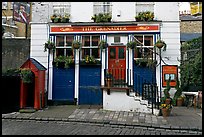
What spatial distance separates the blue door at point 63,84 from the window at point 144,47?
381cm

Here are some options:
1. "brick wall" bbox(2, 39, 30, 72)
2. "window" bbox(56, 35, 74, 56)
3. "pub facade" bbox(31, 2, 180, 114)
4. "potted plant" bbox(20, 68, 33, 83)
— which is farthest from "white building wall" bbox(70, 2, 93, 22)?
"potted plant" bbox(20, 68, 33, 83)

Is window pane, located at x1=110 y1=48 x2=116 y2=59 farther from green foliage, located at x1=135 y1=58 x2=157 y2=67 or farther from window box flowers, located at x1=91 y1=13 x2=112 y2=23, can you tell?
window box flowers, located at x1=91 y1=13 x2=112 y2=23

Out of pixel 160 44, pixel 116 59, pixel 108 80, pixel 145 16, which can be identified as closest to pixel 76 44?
pixel 116 59

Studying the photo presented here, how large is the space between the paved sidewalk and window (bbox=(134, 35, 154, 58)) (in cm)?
351

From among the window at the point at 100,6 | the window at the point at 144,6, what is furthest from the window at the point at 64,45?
the window at the point at 144,6

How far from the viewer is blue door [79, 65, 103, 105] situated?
484 inches

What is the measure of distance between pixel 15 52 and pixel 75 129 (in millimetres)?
8303

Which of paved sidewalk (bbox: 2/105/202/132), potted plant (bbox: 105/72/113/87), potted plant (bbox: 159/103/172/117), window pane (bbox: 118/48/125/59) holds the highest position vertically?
window pane (bbox: 118/48/125/59)

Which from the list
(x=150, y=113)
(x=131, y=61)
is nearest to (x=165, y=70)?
(x=131, y=61)

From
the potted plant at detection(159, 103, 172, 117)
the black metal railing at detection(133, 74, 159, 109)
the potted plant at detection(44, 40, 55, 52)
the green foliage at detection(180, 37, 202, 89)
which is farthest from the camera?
the potted plant at detection(44, 40, 55, 52)

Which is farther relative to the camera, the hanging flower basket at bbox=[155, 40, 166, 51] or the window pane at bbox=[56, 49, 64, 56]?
the window pane at bbox=[56, 49, 64, 56]

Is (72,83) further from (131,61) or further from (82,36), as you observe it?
(131,61)

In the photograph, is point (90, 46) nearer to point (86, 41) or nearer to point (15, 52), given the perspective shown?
point (86, 41)

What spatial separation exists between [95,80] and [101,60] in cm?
116
